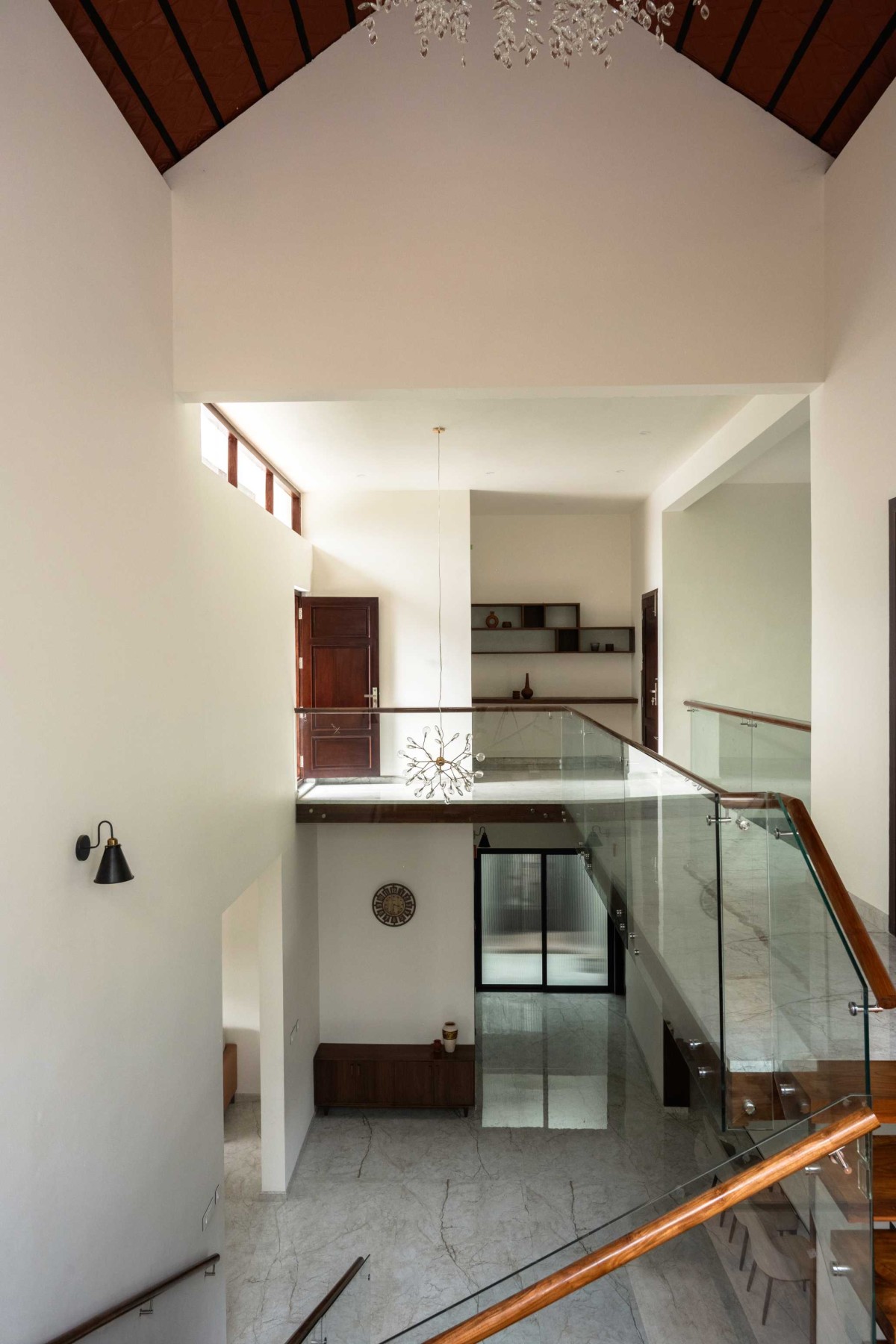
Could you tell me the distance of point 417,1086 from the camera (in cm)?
903

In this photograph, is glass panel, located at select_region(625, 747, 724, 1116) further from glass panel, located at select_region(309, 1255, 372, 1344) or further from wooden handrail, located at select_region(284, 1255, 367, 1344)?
glass panel, located at select_region(309, 1255, 372, 1344)

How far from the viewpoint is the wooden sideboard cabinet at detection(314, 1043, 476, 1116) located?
29.5 ft

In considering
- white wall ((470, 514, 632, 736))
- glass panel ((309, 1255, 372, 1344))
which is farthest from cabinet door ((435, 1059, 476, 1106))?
white wall ((470, 514, 632, 736))

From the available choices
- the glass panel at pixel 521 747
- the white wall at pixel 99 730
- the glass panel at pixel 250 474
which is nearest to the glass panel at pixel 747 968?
the white wall at pixel 99 730

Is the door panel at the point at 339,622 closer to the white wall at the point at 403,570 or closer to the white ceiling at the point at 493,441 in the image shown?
the white wall at the point at 403,570

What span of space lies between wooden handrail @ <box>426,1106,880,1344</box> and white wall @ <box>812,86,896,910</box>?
1958 millimetres

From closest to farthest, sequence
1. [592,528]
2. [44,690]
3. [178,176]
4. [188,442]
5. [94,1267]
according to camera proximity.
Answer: [44,690]
[94,1267]
[178,176]
[188,442]
[592,528]

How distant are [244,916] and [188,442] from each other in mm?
6070

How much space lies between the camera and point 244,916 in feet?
30.2

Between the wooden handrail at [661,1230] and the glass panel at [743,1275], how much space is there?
0.10 feet

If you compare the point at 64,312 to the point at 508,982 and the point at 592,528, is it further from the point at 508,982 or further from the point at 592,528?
the point at 508,982

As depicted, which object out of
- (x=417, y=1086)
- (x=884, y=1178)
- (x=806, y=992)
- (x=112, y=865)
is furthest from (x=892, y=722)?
(x=417, y=1086)

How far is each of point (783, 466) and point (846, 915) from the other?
6.53m

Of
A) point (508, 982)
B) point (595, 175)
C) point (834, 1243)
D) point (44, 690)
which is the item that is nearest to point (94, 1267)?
point (44, 690)
